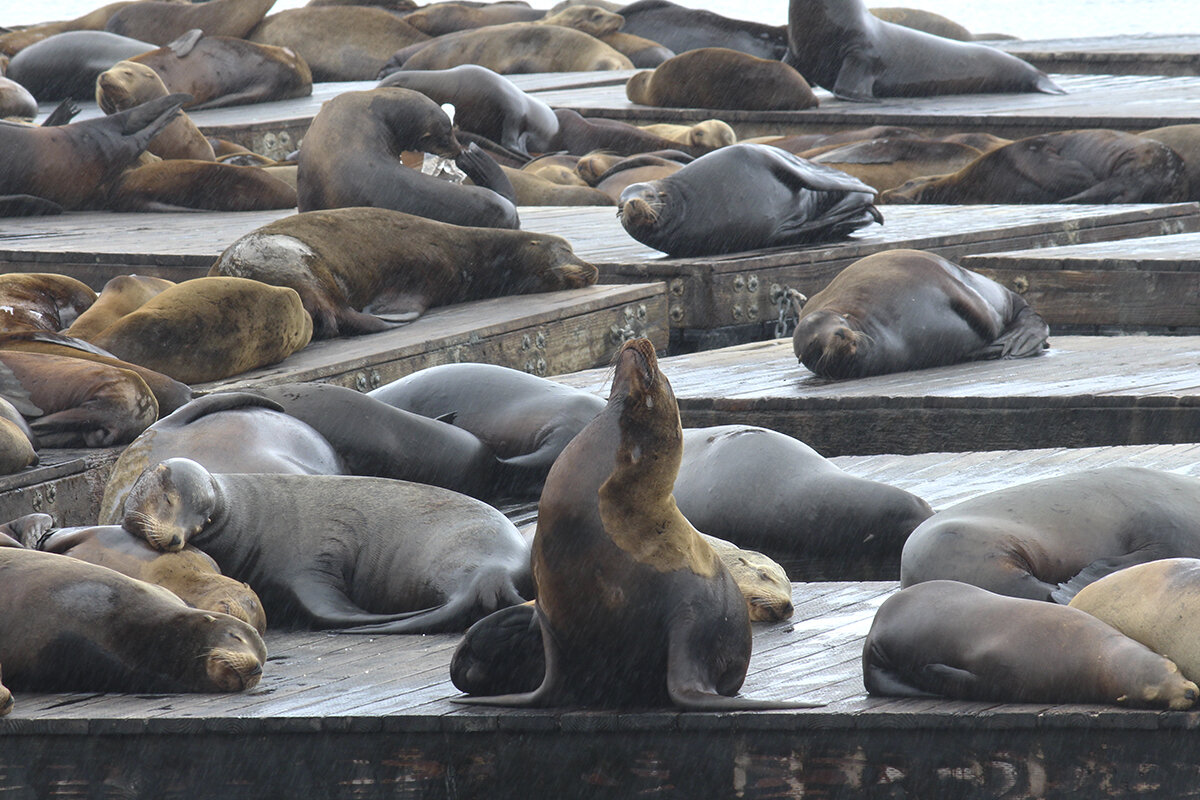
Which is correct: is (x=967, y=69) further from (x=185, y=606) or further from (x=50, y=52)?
Result: (x=185, y=606)

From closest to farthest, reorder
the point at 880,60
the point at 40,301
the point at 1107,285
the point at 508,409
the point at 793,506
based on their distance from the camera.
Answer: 1. the point at 793,506
2. the point at 508,409
3. the point at 40,301
4. the point at 1107,285
5. the point at 880,60

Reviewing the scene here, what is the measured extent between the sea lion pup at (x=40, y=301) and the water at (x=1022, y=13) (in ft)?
155

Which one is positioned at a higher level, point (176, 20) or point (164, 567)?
point (176, 20)

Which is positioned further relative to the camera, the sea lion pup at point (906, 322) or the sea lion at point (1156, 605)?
the sea lion pup at point (906, 322)

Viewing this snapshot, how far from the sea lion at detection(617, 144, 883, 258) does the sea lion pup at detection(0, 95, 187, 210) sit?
3.76m

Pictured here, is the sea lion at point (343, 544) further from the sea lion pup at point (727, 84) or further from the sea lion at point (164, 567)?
the sea lion pup at point (727, 84)

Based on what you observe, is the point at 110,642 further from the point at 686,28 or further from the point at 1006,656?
the point at 686,28

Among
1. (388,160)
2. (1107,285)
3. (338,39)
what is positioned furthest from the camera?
(338,39)

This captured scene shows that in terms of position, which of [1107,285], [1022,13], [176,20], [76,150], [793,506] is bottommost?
[1022,13]

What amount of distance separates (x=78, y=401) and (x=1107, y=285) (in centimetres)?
475

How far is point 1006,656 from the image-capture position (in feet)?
9.95

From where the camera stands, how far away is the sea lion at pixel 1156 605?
2.94 meters

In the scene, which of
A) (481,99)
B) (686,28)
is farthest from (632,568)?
(686,28)

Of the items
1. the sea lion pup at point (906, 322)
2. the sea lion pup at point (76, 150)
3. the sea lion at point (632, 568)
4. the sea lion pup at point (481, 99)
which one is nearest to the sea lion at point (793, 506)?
the sea lion at point (632, 568)
